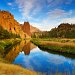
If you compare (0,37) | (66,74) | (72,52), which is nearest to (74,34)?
(0,37)

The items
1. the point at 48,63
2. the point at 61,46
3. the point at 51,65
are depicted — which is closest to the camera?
the point at 51,65

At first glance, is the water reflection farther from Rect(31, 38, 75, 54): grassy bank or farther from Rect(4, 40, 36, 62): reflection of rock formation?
Rect(31, 38, 75, 54): grassy bank

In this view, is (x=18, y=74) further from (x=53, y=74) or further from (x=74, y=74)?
(x=74, y=74)

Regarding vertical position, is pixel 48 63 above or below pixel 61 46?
below

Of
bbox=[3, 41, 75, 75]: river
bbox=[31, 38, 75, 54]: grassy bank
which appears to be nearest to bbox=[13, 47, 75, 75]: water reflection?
bbox=[3, 41, 75, 75]: river

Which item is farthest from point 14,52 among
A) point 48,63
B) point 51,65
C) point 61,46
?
point 51,65

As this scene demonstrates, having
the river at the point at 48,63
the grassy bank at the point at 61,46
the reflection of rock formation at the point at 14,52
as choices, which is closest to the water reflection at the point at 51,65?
the river at the point at 48,63

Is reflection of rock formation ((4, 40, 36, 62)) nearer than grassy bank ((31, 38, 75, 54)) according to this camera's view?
Yes

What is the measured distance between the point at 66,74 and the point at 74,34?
135306 millimetres

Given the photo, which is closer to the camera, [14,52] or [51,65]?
[51,65]

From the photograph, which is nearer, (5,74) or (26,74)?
(5,74)

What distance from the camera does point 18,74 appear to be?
19578mm

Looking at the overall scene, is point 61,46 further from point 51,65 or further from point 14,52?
point 51,65

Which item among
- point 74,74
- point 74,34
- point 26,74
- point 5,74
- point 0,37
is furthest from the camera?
point 74,34
